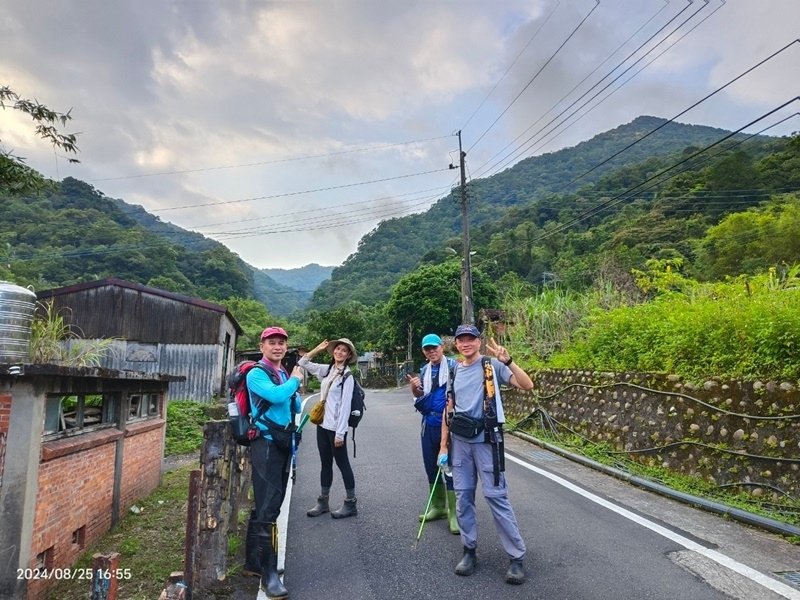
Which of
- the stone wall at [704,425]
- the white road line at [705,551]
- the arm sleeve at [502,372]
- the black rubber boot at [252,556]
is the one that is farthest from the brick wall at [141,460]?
the stone wall at [704,425]

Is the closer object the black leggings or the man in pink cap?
the man in pink cap

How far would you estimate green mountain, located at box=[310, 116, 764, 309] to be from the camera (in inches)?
2539

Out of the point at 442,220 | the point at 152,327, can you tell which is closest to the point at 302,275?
the point at 442,220

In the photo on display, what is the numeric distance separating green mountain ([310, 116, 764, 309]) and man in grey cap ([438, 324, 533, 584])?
160ft

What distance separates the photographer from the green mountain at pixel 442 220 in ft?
212

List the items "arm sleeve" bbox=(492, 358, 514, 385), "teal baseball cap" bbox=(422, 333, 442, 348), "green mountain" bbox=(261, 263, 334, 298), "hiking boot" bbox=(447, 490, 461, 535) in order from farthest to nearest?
"green mountain" bbox=(261, 263, 334, 298) < "teal baseball cap" bbox=(422, 333, 442, 348) < "hiking boot" bbox=(447, 490, 461, 535) < "arm sleeve" bbox=(492, 358, 514, 385)

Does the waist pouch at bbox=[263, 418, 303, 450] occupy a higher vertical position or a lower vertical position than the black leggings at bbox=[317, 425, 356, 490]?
higher

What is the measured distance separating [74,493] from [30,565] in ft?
3.47

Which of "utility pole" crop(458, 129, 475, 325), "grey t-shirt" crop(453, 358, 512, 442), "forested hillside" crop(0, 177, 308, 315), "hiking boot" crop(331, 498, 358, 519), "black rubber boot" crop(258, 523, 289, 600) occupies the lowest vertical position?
"hiking boot" crop(331, 498, 358, 519)

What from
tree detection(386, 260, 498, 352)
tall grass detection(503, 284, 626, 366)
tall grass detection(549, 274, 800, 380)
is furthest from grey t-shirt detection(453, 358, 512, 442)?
tree detection(386, 260, 498, 352)

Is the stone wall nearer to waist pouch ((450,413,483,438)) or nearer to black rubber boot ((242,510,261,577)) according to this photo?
waist pouch ((450,413,483,438))

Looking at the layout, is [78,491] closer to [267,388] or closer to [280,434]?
[280,434]

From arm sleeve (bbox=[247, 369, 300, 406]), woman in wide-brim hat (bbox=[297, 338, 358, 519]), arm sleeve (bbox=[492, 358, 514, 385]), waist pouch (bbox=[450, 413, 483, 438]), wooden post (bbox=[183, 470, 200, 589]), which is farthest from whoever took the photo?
woman in wide-brim hat (bbox=[297, 338, 358, 519])

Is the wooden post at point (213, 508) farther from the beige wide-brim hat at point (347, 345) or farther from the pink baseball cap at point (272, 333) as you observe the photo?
the beige wide-brim hat at point (347, 345)
